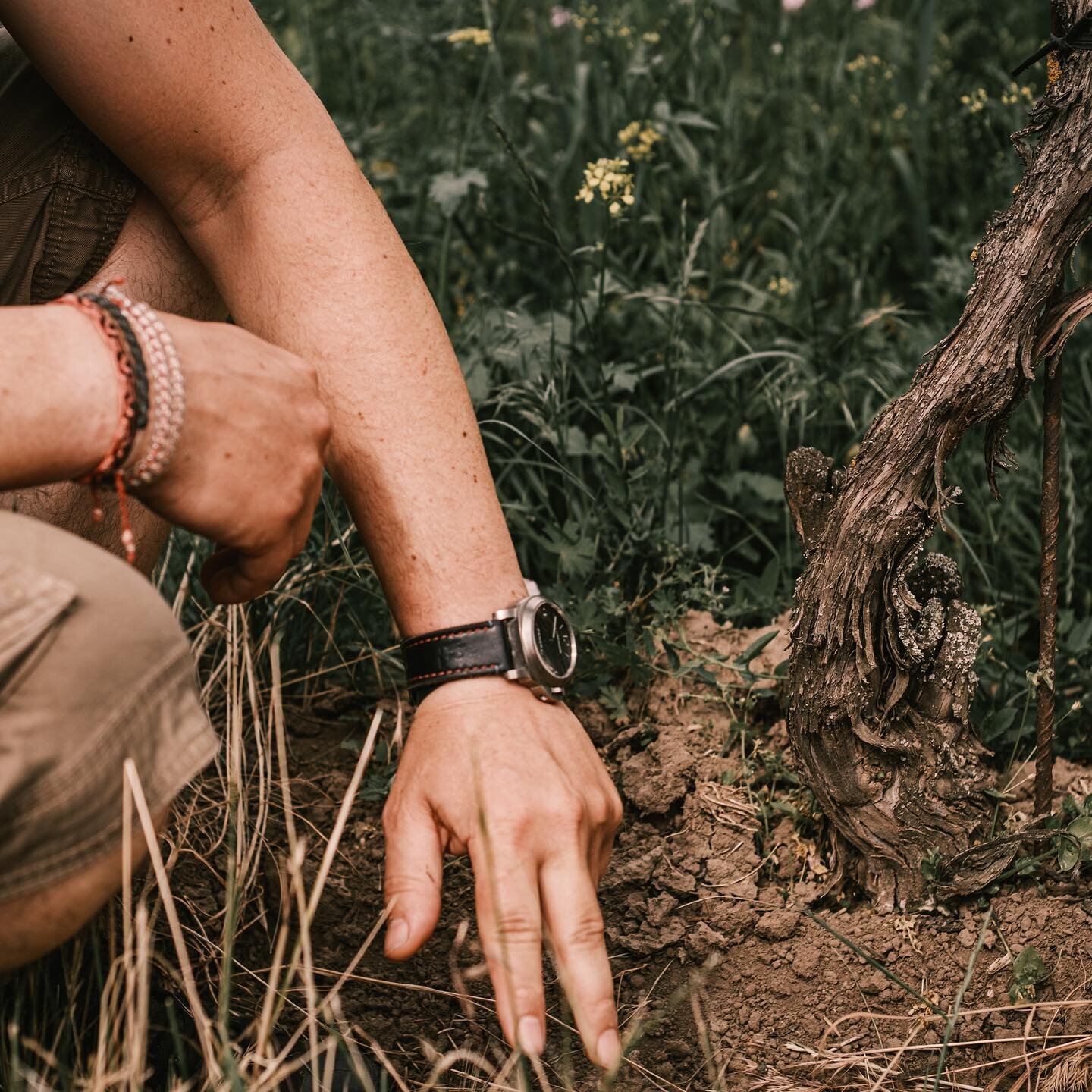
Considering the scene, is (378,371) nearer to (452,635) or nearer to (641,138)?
(452,635)

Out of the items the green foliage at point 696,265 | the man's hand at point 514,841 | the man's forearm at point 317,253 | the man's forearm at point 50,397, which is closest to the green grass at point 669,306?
the green foliage at point 696,265

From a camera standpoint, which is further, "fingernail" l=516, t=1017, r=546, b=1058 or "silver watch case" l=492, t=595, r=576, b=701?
"silver watch case" l=492, t=595, r=576, b=701

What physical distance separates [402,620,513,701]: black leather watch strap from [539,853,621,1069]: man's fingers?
243mm

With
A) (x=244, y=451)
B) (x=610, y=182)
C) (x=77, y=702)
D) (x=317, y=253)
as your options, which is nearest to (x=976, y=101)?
(x=610, y=182)

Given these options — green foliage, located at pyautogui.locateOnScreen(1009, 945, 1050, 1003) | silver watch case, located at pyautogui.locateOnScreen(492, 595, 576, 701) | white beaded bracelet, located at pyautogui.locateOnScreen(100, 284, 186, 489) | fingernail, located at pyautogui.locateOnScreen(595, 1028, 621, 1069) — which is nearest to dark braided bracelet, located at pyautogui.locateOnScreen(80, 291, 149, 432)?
white beaded bracelet, located at pyautogui.locateOnScreen(100, 284, 186, 489)

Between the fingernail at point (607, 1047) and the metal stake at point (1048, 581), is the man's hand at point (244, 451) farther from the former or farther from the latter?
the metal stake at point (1048, 581)

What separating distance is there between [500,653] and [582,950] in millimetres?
344

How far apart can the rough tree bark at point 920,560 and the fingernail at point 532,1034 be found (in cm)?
55

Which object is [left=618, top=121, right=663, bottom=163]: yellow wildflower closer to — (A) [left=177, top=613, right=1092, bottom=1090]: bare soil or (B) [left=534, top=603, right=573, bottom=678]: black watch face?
(A) [left=177, top=613, right=1092, bottom=1090]: bare soil

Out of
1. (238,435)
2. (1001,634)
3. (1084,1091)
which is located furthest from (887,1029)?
(238,435)

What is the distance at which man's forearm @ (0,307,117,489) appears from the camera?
106 centimetres

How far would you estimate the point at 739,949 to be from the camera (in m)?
1.58

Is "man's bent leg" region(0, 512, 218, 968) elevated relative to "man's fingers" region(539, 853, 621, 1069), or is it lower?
elevated

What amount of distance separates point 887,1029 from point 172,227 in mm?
1433
